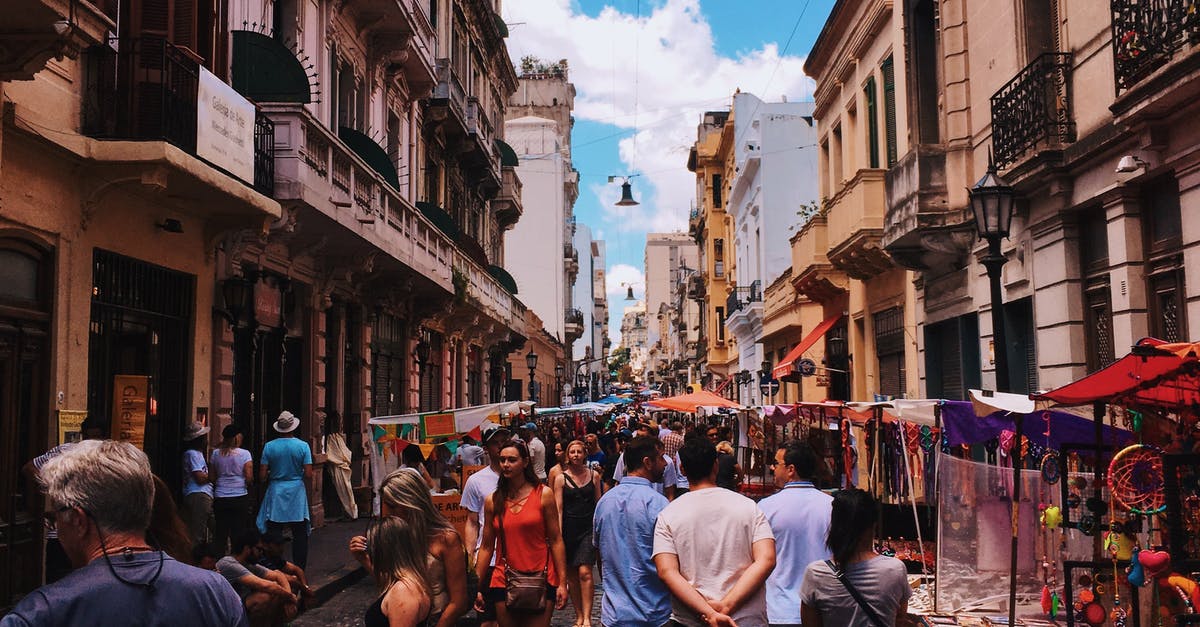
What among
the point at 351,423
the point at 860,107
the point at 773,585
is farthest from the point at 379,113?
the point at 773,585

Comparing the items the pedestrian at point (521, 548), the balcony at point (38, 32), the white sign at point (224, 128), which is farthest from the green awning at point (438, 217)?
the pedestrian at point (521, 548)

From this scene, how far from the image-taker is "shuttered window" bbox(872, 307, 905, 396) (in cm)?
2036

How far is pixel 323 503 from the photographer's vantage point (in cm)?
1909

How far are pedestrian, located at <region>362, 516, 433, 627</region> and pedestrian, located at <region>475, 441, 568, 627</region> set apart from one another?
1788mm

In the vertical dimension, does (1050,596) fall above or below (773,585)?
below

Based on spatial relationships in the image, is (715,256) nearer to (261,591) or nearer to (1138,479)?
(1138,479)

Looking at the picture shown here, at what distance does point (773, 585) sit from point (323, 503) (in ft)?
47.7

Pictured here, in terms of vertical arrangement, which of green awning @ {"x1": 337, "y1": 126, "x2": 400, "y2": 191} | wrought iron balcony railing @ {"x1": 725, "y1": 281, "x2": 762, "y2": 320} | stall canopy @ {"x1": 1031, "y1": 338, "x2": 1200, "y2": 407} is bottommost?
stall canopy @ {"x1": 1031, "y1": 338, "x2": 1200, "y2": 407}

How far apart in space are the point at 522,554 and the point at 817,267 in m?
18.6

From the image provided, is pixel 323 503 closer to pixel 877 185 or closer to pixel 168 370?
pixel 168 370

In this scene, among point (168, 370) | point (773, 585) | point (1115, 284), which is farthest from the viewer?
point (168, 370)

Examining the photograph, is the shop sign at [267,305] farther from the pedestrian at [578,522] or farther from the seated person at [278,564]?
the seated person at [278,564]

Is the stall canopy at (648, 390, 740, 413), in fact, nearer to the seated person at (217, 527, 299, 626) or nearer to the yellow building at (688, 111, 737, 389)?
the seated person at (217, 527, 299, 626)

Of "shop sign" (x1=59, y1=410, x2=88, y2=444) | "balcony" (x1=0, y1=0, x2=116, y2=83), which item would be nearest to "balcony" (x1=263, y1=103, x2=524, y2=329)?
"shop sign" (x1=59, y1=410, x2=88, y2=444)
